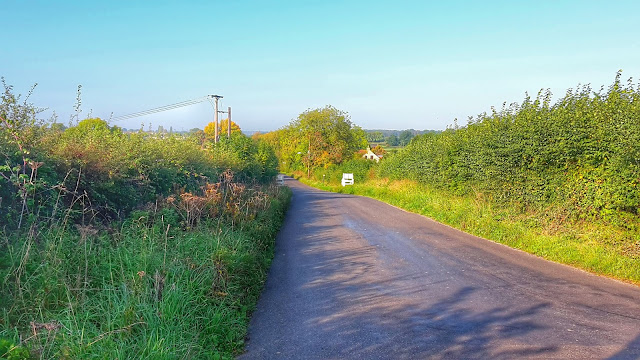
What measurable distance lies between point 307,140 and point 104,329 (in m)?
58.1

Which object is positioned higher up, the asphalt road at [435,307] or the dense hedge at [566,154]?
the dense hedge at [566,154]

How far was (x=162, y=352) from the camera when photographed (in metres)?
4.47

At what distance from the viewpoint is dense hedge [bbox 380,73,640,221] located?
10.3 m

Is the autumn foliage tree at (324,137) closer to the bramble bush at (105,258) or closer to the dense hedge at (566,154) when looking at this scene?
the dense hedge at (566,154)

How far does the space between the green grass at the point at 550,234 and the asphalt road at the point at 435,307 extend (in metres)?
0.56

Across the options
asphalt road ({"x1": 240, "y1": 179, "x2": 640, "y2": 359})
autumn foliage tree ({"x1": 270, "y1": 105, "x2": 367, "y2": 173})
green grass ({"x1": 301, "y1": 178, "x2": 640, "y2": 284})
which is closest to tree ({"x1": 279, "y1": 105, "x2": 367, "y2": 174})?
autumn foliage tree ({"x1": 270, "y1": 105, "x2": 367, "y2": 173})

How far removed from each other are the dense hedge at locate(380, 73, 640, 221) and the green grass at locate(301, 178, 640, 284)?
0.42 meters

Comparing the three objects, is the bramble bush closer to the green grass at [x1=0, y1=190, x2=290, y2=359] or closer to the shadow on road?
the green grass at [x1=0, y1=190, x2=290, y2=359]

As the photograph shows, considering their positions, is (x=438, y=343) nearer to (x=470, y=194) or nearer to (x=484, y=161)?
(x=484, y=161)

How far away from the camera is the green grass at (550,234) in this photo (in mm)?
9820

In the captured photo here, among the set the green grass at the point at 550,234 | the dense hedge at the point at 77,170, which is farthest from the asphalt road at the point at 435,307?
the dense hedge at the point at 77,170

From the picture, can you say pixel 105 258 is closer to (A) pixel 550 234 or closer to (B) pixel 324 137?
(A) pixel 550 234

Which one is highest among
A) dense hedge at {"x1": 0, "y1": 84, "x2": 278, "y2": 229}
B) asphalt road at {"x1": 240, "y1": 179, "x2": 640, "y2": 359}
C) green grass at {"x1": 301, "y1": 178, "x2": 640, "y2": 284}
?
dense hedge at {"x1": 0, "y1": 84, "x2": 278, "y2": 229}

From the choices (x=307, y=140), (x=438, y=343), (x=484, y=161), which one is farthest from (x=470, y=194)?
(x=307, y=140)
